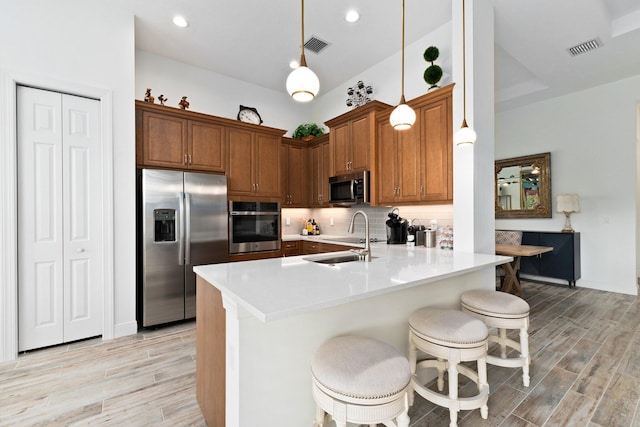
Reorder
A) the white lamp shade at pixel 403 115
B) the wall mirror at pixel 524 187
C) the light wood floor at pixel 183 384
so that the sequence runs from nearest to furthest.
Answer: the light wood floor at pixel 183 384
the white lamp shade at pixel 403 115
the wall mirror at pixel 524 187

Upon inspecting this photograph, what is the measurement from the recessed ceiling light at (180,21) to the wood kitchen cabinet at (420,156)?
8.10 feet

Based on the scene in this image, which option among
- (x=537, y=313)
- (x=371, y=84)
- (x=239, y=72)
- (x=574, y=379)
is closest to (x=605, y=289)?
(x=537, y=313)

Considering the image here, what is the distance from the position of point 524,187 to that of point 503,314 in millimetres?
4587

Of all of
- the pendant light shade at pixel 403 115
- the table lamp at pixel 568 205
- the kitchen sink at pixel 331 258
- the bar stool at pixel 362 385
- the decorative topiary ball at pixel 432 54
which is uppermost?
the decorative topiary ball at pixel 432 54

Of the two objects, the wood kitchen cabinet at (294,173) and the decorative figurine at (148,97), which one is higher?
the decorative figurine at (148,97)

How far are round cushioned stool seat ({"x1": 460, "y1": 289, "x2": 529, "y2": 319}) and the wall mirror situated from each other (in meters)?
4.16

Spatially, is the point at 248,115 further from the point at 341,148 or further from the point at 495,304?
the point at 495,304

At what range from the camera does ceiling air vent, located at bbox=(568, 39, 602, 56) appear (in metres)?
3.35

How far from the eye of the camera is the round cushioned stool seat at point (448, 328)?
1.54 meters

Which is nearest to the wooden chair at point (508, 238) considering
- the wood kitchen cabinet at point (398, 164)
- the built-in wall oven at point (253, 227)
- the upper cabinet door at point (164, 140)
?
the wood kitchen cabinet at point (398, 164)

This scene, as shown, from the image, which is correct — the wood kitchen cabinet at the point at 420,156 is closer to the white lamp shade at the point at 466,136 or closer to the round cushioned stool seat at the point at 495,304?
the white lamp shade at the point at 466,136

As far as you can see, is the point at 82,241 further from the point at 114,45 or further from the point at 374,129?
the point at 374,129

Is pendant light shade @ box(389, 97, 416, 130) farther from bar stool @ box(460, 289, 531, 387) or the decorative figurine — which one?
the decorative figurine

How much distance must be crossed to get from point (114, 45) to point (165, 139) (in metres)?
1.01
